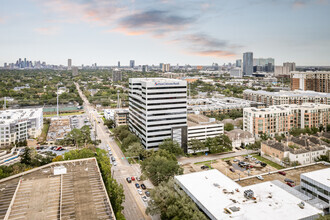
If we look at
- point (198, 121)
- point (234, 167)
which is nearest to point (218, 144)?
point (198, 121)

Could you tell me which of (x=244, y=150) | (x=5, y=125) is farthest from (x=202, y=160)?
(x=5, y=125)

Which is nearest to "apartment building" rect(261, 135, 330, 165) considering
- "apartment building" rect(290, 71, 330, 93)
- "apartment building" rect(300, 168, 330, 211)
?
"apartment building" rect(300, 168, 330, 211)

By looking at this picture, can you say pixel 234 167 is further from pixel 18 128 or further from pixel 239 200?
pixel 18 128

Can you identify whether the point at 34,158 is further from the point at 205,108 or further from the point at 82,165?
the point at 205,108

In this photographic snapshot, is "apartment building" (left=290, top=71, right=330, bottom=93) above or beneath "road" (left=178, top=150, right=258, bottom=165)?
above

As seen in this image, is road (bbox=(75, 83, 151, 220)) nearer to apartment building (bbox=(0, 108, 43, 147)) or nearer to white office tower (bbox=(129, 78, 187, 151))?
white office tower (bbox=(129, 78, 187, 151))
